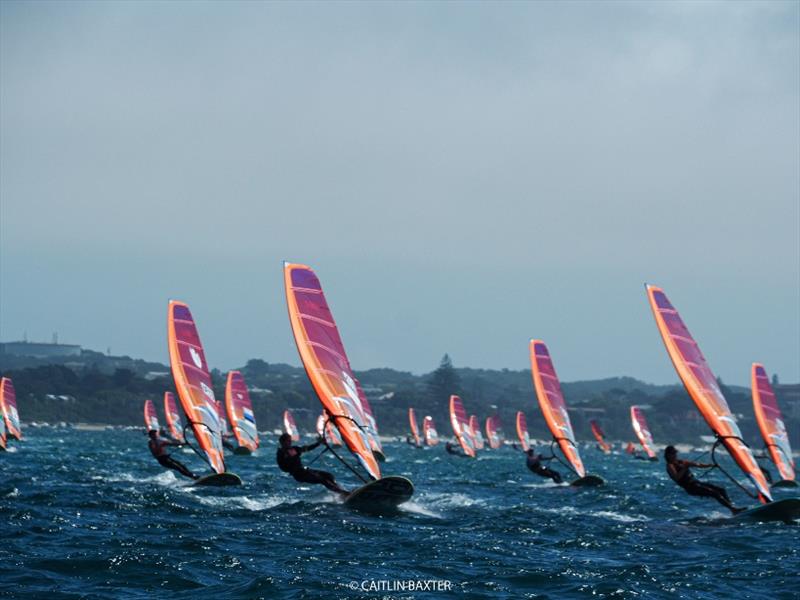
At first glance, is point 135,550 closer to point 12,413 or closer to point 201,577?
point 201,577

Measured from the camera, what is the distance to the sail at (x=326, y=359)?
26828 mm

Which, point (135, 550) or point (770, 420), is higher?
point (770, 420)

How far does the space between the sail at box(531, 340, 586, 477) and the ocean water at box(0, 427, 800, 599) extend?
838cm

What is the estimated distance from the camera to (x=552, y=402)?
4138cm

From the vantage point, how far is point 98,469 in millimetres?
40719

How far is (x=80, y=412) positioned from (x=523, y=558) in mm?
Result: 168345

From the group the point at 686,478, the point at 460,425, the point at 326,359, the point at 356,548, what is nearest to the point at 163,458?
the point at 326,359

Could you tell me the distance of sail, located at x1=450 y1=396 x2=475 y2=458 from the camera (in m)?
86.2

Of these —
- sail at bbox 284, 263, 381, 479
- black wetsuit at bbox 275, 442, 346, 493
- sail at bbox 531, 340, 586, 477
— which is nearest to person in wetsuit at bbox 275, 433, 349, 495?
black wetsuit at bbox 275, 442, 346, 493

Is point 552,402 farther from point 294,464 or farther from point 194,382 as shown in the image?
point 294,464

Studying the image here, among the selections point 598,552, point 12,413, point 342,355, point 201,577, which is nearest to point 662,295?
point 342,355

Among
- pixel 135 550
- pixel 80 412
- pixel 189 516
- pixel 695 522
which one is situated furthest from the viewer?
pixel 80 412

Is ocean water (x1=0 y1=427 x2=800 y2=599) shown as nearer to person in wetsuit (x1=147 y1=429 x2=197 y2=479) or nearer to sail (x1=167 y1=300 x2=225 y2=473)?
person in wetsuit (x1=147 y1=429 x2=197 y2=479)

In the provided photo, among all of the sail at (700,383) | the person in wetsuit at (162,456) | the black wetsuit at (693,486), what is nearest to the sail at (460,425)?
the person in wetsuit at (162,456)
